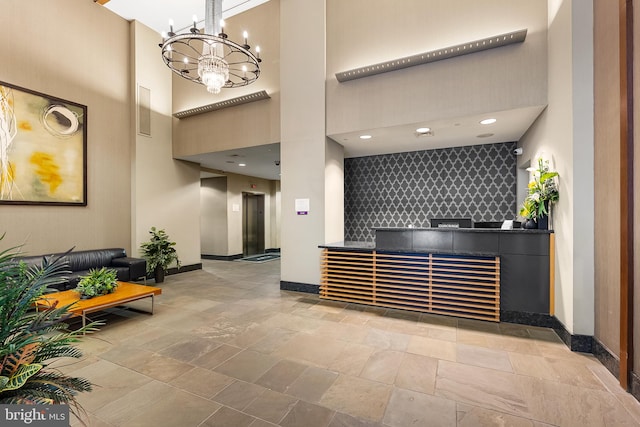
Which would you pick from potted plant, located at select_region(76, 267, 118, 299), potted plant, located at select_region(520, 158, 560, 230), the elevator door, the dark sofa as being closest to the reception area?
potted plant, located at select_region(520, 158, 560, 230)

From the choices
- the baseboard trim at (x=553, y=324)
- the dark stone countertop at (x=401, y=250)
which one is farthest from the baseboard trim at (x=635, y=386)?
the dark stone countertop at (x=401, y=250)

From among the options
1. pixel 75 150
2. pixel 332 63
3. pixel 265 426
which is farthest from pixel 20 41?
pixel 265 426

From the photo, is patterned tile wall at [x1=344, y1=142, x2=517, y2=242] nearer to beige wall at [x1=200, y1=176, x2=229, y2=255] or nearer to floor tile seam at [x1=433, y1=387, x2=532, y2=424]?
floor tile seam at [x1=433, y1=387, x2=532, y2=424]

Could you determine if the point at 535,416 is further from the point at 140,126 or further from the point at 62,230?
the point at 140,126

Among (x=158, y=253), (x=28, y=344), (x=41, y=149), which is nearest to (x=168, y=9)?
(x=41, y=149)

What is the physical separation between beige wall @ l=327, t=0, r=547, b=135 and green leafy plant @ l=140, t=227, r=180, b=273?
15.4ft

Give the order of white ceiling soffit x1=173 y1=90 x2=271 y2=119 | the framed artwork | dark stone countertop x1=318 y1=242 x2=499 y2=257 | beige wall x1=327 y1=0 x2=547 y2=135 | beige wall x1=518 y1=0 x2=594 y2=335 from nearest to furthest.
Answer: beige wall x1=518 y1=0 x2=594 y2=335 < beige wall x1=327 y1=0 x2=547 y2=135 < dark stone countertop x1=318 y1=242 x2=499 y2=257 < the framed artwork < white ceiling soffit x1=173 y1=90 x2=271 y2=119

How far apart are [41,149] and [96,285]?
3216 millimetres

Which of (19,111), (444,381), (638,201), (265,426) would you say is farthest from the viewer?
(19,111)

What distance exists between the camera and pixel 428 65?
13.9 feet

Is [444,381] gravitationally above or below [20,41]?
below

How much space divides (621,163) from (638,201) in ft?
1.18

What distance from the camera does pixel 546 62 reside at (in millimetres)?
3629

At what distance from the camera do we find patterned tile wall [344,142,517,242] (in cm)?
544
